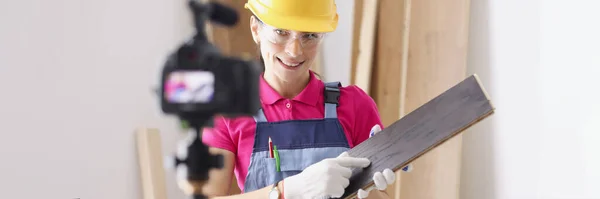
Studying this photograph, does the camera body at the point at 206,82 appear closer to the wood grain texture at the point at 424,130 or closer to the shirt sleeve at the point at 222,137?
the wood grain texture at the point at 424,130

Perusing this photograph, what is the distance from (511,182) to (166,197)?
3.87 ft

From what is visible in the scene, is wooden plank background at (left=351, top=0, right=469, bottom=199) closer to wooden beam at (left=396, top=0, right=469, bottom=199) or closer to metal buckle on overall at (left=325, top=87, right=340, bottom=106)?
wooden beam at (left=396, top=0, right=469, bottom=199)

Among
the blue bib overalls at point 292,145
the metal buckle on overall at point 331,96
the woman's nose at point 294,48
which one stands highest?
the woman's nose at point 294,48

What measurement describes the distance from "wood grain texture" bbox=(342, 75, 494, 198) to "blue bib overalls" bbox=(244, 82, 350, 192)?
0.53 ft

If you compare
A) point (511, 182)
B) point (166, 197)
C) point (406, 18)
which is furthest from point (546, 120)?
point (166, 197)

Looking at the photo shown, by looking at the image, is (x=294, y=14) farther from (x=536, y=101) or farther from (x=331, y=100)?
(x=536, y=101)

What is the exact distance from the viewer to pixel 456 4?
2.08m

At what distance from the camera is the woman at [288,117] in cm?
132

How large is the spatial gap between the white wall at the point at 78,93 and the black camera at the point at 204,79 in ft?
2.94

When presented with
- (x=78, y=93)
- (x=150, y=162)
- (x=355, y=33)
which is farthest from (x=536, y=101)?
(x=78, y=93)

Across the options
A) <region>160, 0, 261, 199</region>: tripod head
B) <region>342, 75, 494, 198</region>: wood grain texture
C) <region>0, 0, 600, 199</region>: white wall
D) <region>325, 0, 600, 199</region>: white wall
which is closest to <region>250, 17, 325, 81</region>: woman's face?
<region>342, 75, 494, 198</region>: wood grain texture

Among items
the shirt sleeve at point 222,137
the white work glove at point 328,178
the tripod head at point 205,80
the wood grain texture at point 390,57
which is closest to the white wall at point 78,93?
the shirt sleeve at point 222,137

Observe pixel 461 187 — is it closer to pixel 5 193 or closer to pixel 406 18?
pixel 406 18

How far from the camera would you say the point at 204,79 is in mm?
606
